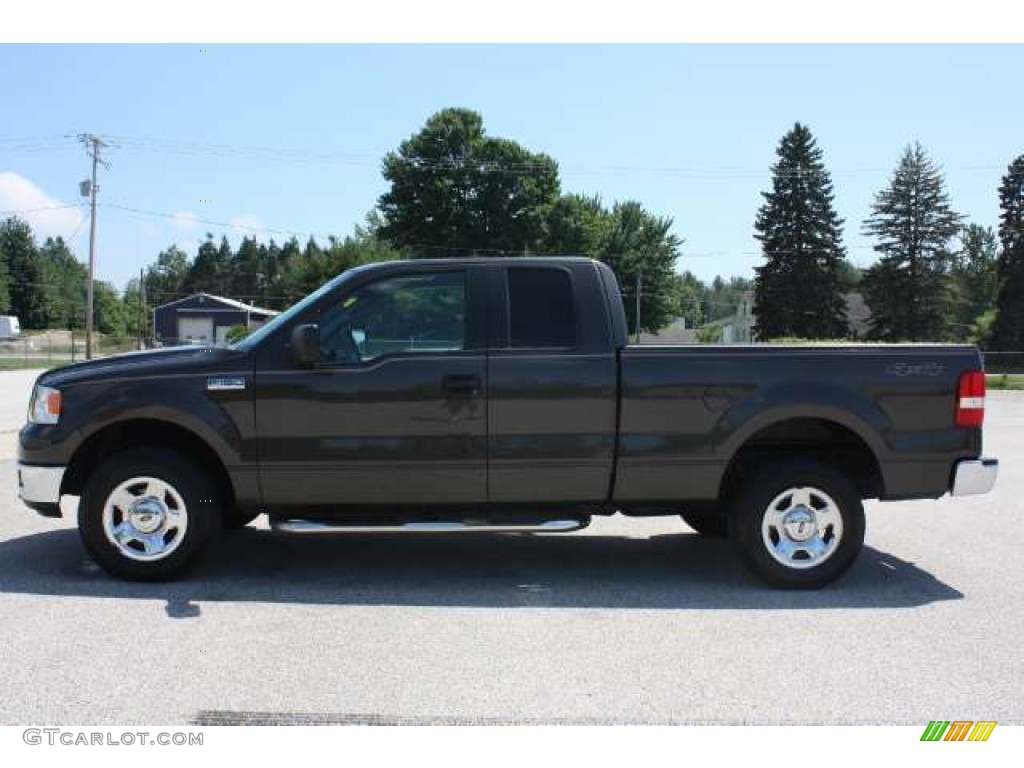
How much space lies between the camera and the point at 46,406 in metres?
5.50

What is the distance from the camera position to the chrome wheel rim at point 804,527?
559 centimetres

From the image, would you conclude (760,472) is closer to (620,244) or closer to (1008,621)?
(1008,621)

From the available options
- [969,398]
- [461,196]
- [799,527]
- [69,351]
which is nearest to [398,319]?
[799,527]

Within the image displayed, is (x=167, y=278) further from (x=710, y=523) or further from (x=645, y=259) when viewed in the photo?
(x=710, y=523)

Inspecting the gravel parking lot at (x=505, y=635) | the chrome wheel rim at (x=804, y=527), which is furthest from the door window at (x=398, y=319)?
the chrome wheel rim at (x=804, y=527)

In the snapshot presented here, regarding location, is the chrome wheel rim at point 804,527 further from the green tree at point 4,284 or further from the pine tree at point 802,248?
the green tree at point 4,284

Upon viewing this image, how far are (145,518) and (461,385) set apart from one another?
2.10 meters

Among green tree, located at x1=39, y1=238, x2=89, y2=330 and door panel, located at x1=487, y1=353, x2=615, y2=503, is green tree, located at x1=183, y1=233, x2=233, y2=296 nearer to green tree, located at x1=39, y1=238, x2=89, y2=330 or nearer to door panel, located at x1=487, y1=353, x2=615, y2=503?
green tree, located at x1=39, y1=238, x2=89, y2=330

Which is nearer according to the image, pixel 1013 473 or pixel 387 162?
pixel 1013 473

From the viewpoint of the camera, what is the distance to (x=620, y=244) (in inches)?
3041

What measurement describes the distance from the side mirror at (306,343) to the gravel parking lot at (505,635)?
1445 millimetres

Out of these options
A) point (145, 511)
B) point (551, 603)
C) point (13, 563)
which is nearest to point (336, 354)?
point (145, 511)

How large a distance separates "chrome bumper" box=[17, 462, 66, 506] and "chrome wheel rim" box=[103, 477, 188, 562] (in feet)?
1.11

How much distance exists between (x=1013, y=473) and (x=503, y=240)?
50683mm
